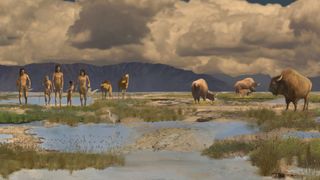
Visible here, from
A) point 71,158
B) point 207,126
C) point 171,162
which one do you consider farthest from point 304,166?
point 207,126

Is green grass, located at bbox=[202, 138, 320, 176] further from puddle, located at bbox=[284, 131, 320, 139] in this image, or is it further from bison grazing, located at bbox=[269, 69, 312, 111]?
bison grazing, located at bbox=[269, 69, 312, 111]

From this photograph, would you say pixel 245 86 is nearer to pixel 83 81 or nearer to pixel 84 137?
pixel 83 81

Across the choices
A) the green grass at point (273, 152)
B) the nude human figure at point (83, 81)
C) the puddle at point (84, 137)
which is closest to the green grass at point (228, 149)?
the green grass at point (273, 152)

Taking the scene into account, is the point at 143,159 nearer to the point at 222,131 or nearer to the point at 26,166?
the point at 26,166

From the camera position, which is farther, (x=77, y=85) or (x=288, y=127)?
(x=77, y=85)

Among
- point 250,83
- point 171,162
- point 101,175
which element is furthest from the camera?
point 250,83

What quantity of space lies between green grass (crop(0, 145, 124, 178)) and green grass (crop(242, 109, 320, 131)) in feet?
29.0

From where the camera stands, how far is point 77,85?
109 ft

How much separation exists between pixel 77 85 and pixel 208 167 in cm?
2015

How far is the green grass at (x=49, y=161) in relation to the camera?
13102 millimetres

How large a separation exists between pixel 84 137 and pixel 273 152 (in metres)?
9.15

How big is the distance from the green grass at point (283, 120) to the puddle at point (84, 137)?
5757 millimetres

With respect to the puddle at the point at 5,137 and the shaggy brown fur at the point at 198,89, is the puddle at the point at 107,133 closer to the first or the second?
the puddle at the point at 5,137

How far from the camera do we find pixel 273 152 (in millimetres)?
14312
